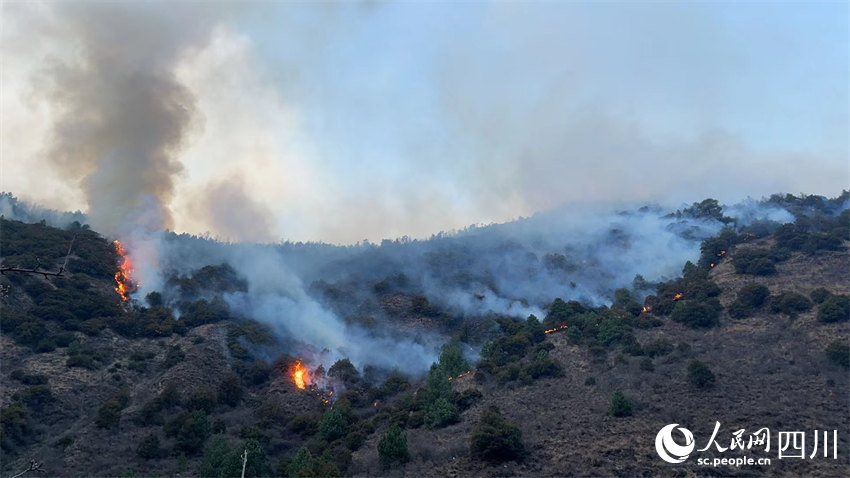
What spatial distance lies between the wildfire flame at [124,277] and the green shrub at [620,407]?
6488 centimetres

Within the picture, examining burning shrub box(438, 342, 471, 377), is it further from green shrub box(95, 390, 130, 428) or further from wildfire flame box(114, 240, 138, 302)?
wildfire flame box(114, 240, 138, 302)

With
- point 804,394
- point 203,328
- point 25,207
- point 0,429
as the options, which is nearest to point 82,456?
point 0,429

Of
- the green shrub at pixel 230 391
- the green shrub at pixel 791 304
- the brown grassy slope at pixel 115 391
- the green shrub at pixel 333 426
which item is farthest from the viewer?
the green shrub at pixel 230 391

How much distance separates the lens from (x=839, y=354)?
163ft

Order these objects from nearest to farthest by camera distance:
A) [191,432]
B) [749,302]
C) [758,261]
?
[191,432] → [749,302] → [758,261]

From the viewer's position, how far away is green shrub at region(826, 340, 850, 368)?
49062 millimetres

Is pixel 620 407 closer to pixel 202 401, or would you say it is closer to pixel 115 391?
pixel 202 401

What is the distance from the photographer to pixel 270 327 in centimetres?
8500

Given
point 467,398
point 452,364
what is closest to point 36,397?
point 467,398

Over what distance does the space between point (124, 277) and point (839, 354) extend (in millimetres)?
84516

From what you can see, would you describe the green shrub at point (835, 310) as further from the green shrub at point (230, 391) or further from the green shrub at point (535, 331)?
A: the green shrub at point (230, 391)

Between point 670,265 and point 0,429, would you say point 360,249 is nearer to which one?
point 670,265

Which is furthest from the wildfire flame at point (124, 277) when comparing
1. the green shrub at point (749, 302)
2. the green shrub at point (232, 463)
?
the green shrub at point (749, 302)

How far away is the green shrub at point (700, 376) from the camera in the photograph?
162ft
